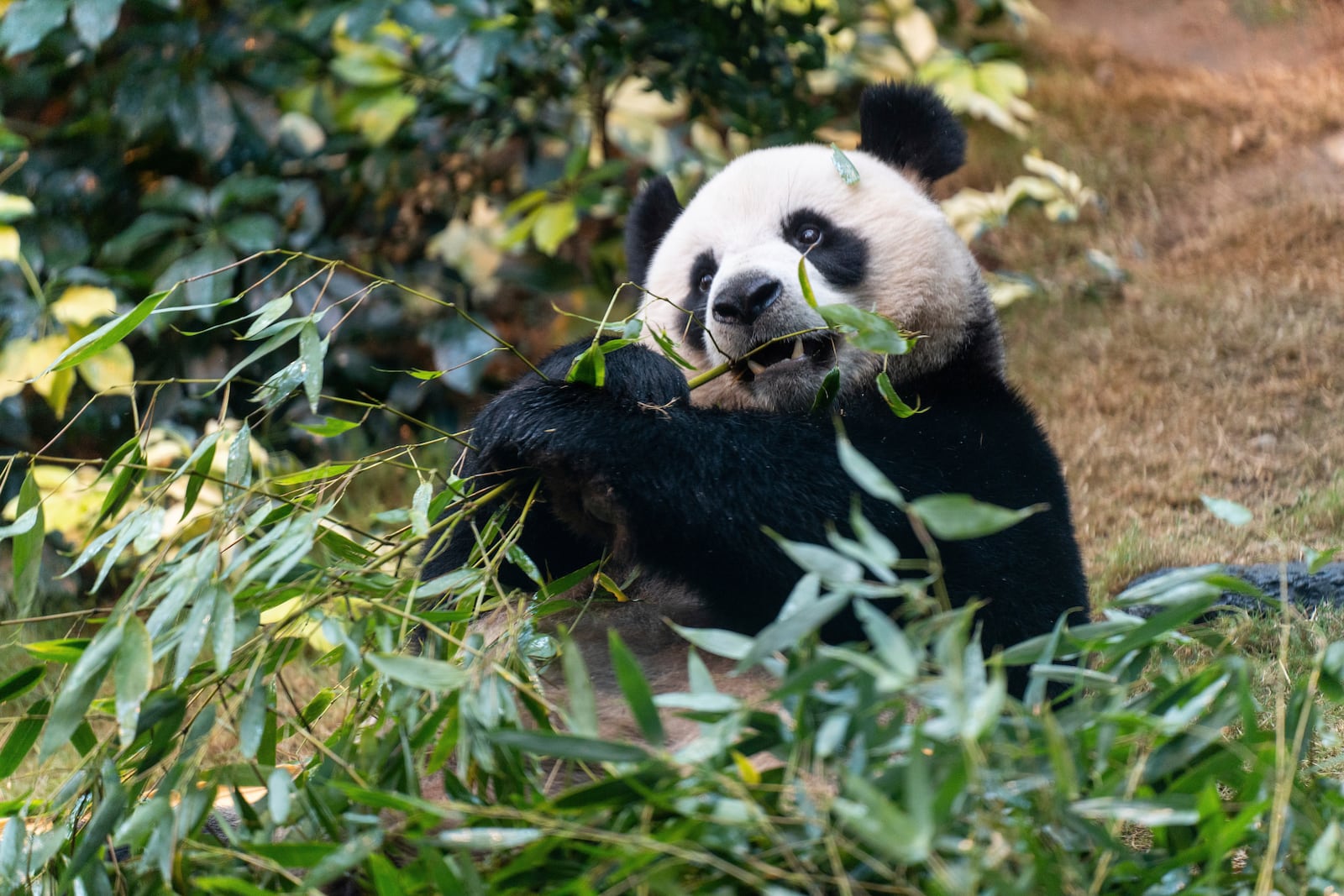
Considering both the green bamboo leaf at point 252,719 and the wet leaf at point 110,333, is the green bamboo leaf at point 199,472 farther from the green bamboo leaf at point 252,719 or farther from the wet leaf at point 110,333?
the green bamboo leaf at point 252,719

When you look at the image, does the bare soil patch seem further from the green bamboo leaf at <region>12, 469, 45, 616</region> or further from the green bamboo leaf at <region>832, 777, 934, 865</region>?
the green bamboo leaf at <region>12, 469, 45, 616</region>

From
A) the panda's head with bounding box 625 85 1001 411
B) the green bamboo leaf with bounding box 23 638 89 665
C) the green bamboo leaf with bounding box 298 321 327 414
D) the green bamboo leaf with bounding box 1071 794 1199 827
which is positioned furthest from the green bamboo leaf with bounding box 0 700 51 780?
the green bamboo leaf with bounding box 1071 794 1199 827

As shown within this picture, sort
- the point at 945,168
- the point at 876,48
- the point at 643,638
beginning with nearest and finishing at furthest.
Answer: the point at 643,638 → the point at 945,168 → the point at 876,48

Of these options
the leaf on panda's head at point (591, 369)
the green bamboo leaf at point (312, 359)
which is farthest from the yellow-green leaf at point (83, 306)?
the leaf on panda's head at point (591, 369)

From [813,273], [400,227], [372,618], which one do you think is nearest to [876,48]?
[400,227]

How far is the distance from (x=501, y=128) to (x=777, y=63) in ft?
3.25

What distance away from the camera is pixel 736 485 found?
1.91 m

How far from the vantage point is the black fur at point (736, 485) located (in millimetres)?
1895

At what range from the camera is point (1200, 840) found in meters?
1.44

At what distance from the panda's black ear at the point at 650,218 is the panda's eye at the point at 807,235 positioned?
489 mm

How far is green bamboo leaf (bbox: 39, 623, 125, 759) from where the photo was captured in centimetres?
150

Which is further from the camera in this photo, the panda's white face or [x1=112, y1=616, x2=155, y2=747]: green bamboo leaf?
the panda's white face

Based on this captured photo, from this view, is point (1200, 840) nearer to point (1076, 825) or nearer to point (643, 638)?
point (1076, 825)

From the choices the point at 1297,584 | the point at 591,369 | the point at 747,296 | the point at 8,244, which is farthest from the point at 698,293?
the point at 8,244
